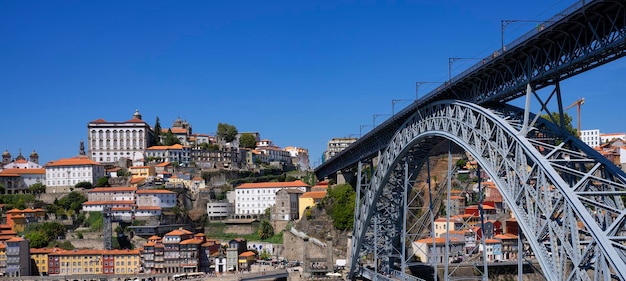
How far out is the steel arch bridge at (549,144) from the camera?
17.0 m

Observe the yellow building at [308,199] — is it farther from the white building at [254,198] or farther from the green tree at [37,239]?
the green tree at [37,239]

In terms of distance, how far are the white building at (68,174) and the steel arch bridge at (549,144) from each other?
5908 centimetres

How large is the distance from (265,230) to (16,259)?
70.7 ft

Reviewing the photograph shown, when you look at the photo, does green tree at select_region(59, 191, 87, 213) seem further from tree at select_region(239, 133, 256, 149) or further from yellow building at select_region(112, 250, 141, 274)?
tree at select_region(239, 133, 256, 149)

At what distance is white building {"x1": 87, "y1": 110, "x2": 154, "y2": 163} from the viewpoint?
9450 cm

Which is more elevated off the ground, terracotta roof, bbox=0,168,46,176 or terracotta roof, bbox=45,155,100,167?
terracotta roof, bbox=45,155,100,167

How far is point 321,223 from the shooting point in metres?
62.1

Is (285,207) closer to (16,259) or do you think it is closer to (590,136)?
(16,259)

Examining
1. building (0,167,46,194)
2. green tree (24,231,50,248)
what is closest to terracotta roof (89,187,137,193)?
green tree (24,231,50,248)

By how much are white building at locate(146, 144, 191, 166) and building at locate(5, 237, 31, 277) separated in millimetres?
33103

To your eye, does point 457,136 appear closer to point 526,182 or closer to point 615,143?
point 526,182

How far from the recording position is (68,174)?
266ft

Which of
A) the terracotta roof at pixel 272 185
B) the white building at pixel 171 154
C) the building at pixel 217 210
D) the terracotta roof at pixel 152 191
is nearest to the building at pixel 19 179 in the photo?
the white building at pixel 171 154

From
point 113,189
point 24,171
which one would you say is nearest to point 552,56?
point 113,189
